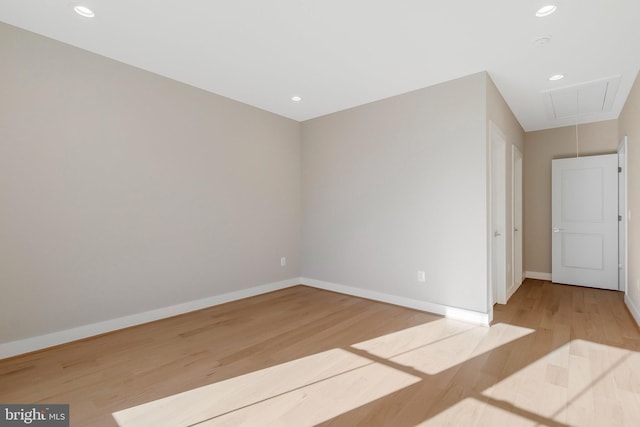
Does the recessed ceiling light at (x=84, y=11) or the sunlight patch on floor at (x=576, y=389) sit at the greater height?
the recessed ceiling light at (x=84, y=11)

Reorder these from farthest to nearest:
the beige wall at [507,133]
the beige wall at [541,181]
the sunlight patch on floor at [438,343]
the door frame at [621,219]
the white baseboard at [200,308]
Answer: the beige wall at [541,181]
the door frame at [621,219]
the beige wall at [507,133]
the white baseboard at [200,308]
the sunlight patch on floor at [438,343]

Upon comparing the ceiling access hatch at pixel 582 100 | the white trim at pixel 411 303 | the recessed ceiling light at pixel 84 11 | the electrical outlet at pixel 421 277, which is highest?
the recessed ceiling light at pixel 84 11

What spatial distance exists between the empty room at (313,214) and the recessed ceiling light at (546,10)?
18mm

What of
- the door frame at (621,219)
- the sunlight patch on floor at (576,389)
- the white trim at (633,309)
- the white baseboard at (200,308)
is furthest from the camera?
the door frame at (621,219)

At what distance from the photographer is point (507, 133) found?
4.14m

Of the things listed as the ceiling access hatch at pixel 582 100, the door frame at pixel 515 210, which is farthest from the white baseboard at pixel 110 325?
the ceiling access hatch at pixel 582 100

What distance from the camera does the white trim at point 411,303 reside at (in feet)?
10.6

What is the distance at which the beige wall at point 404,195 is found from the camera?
3.29 meters

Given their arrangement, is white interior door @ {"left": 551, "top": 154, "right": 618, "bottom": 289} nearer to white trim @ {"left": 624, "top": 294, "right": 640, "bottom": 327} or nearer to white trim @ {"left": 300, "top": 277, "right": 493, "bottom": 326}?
white trim @ {"left": 624, "top": 294, "right": 640, "bottom": 327}

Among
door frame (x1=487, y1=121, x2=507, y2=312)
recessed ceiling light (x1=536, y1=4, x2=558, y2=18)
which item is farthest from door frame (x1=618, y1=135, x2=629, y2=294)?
recessed ceiling light (x1=536, y1=4, x2=558, y2=18)

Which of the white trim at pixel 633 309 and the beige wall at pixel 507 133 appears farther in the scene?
the beige wall at pixel 507 133

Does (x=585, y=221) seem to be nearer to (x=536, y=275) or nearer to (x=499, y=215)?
(x=536, y=275)

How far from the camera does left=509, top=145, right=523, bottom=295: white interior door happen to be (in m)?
4.58

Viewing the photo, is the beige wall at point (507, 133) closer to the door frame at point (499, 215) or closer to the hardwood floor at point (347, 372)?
the door frame at point (499, 215)
